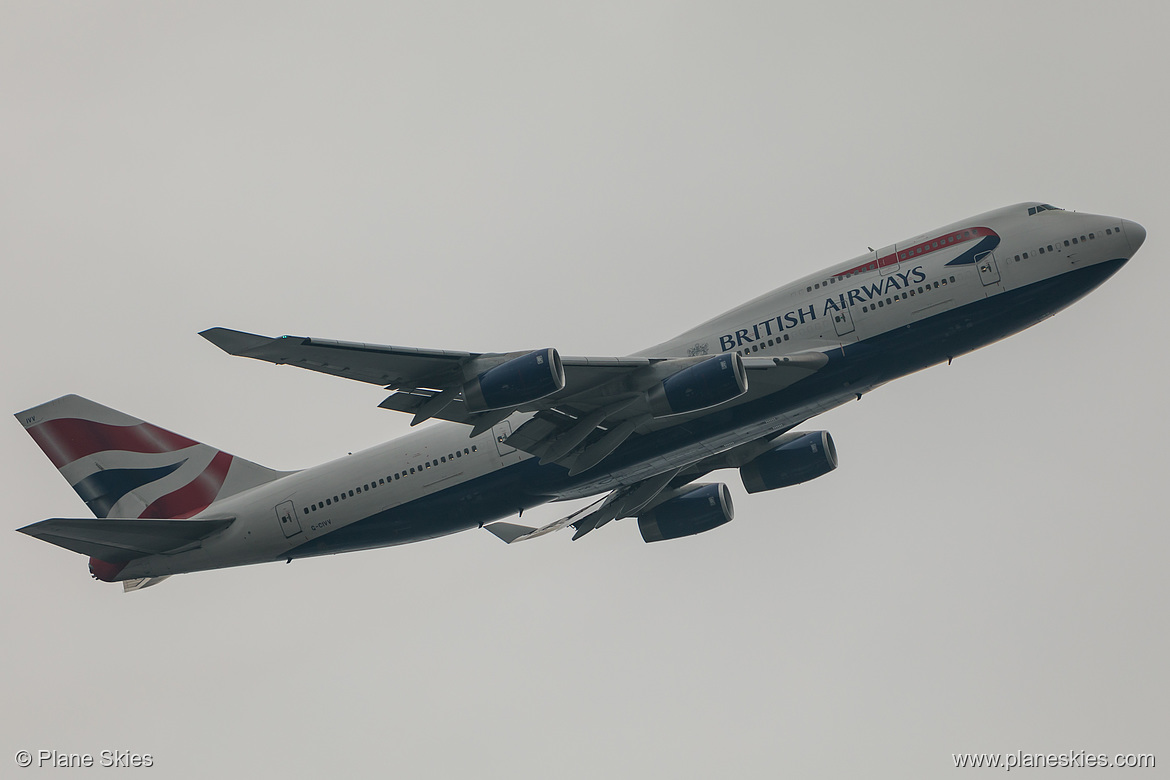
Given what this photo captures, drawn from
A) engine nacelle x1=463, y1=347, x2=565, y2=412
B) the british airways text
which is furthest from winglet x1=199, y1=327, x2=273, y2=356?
the british airways text

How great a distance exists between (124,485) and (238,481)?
450cm

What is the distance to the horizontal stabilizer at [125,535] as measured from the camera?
3281 centimetres

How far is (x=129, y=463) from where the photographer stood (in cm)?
3931

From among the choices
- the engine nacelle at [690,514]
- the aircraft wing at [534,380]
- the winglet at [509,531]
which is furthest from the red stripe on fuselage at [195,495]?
the engine nacelle at [690,514]

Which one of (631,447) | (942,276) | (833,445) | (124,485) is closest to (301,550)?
(124,485)

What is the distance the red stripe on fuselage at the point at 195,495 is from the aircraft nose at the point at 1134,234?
29698mm

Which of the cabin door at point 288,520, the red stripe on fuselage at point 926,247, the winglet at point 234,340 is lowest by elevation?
the cabin door at point 288,520

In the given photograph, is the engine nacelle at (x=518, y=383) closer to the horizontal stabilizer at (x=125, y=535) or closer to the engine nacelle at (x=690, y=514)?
the horizontal stabilizer at (x=125, y=535)

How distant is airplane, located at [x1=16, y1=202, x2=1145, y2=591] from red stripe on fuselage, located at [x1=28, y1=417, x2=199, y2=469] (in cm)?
279

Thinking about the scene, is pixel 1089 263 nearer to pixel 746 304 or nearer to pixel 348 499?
pixel 746 304

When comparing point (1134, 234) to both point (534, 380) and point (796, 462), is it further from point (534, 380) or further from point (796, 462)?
point (534, 380)

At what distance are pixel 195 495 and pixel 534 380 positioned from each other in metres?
16.9

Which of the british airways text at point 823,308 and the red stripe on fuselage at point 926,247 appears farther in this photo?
the red stripe on fuselage at point 926,247

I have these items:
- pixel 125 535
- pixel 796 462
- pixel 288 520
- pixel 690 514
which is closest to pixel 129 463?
pixel 125 535
